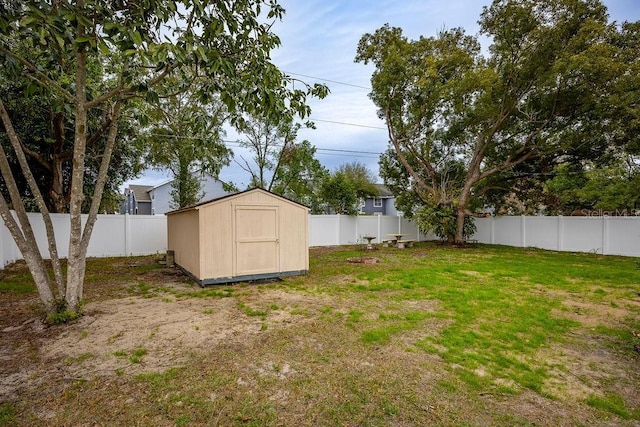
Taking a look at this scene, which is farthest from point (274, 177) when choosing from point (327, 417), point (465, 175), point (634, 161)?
point (634, 161)

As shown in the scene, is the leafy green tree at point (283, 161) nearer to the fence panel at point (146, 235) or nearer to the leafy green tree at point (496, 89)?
the leafy green tree at point (496, 89)

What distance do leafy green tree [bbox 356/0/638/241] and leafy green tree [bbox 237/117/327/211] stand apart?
408 centimetres

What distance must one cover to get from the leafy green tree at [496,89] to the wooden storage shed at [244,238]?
Answer: 334 inches

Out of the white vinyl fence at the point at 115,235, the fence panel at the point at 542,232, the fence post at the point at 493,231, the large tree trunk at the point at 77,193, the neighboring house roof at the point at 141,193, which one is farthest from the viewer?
the neighboring house roof at the point at 141,193

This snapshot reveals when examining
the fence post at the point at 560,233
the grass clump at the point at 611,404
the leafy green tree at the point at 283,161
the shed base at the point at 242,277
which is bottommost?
the grass clump at the point at 611,404

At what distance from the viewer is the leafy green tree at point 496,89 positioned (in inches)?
396

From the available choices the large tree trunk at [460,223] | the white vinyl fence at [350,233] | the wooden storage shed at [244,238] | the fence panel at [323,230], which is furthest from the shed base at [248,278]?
the large tree trunk at [460,223]

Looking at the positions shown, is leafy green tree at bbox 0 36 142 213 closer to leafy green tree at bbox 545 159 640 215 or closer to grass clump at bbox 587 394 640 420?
grass clump at bbox 587 394 640 420

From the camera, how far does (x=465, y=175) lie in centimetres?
1524

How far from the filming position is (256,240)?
6871 millimetres

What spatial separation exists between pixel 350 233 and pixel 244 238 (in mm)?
8577

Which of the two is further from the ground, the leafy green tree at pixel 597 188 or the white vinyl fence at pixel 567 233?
the leafy green tree at pixel 597 188

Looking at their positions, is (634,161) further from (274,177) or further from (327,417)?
(327,417)

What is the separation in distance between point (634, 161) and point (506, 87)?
8.05 meters
